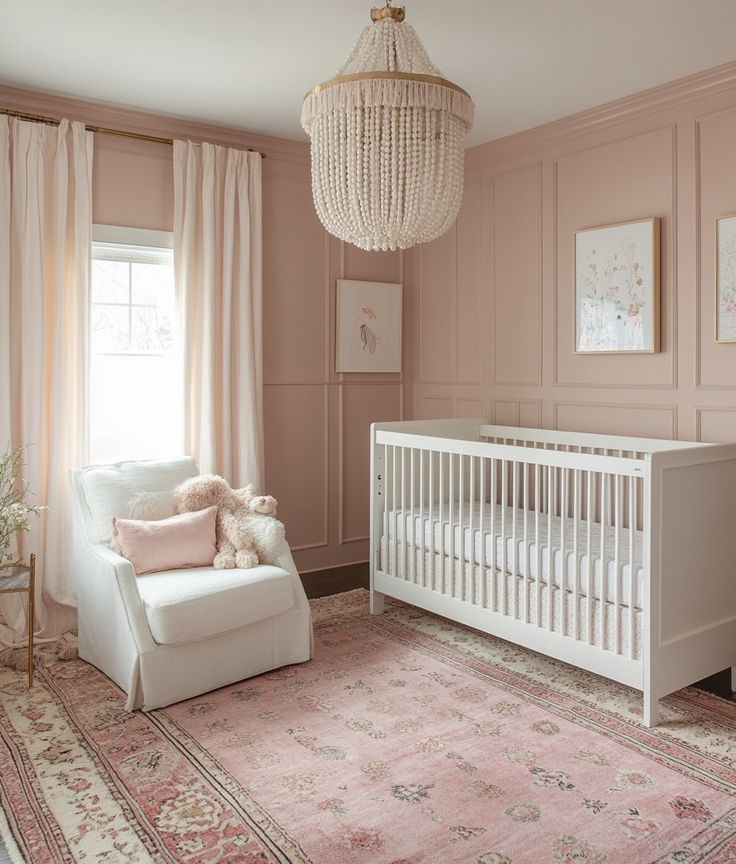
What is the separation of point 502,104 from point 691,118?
852 mm

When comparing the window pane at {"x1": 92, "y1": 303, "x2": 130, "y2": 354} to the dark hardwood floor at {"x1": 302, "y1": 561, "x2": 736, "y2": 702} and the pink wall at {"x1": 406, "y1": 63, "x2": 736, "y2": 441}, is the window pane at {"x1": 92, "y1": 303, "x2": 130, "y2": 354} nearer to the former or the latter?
the dark hardwood floor at {"x1": 302, "y1": 561, "x2": 736, "y2": 702}

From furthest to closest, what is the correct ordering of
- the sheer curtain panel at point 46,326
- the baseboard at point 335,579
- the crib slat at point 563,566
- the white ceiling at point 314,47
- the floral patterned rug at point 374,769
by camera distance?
the baseboard at point 335,579
the sheer curtain panel at point 46,326
the crib slat at point 563,566
the white ceiling at point 314,47
the floral patterned rug at point 374,769

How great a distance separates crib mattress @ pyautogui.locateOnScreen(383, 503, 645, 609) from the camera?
2.70 meters

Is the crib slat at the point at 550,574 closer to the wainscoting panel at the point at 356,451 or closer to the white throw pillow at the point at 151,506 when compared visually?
the white throw pillow at the point at 151,506

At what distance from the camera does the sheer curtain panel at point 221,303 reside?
3.82 m

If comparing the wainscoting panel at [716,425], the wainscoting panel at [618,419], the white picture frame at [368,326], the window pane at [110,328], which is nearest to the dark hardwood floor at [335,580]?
the white picture frame at [368,326]

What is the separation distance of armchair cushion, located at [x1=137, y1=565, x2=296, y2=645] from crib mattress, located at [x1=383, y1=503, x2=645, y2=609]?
763 mm

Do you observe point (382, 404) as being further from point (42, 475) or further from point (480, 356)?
point (42, 475)

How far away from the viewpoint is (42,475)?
3.46 metres

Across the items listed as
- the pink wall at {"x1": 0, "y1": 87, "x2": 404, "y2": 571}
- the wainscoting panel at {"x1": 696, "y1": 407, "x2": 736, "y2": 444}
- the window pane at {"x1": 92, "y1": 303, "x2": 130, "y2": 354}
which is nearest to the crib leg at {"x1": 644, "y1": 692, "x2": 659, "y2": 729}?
the wainscoting panel at {"x1": 696, "y1": 407, "x2": 736, "y2": 444}

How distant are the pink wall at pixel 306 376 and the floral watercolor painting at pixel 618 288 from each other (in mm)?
1349

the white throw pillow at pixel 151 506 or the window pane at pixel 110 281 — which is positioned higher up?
the window pane at pixel 110 281

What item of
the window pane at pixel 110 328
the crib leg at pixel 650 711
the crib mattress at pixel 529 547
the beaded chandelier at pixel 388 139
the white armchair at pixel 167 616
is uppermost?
the beaded chandelier at pixel 388 139

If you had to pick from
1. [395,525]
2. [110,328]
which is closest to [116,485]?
[110,328]
